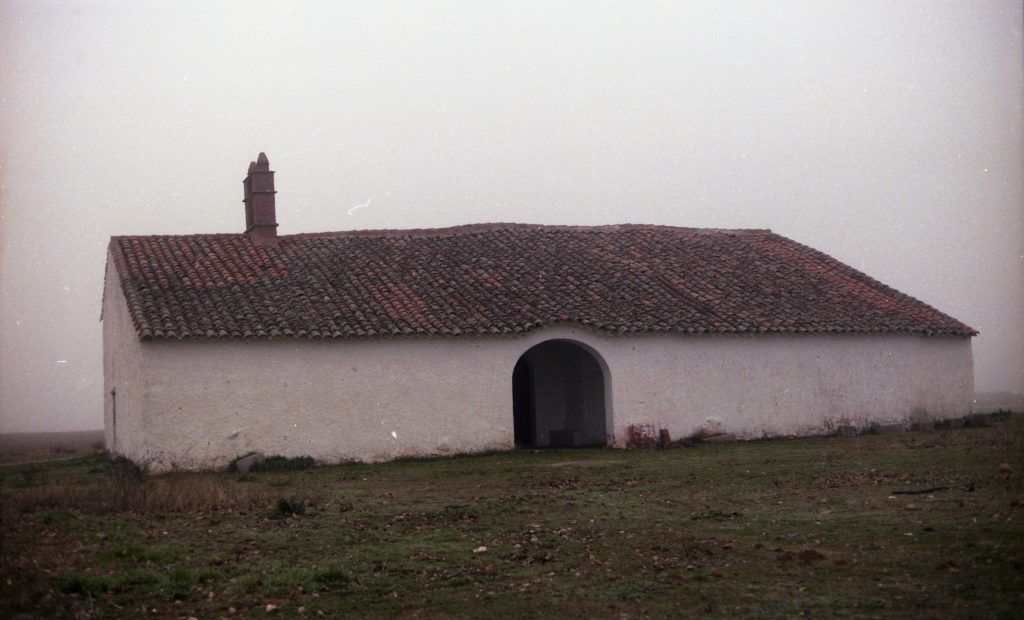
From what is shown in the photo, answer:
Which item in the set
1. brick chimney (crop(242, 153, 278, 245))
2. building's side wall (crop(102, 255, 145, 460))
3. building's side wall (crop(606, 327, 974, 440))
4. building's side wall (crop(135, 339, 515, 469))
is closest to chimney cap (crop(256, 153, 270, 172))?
brick chimney (crop(242, 153, 278, 245))

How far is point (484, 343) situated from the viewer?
21.4m

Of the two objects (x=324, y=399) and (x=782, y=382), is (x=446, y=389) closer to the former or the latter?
(x=324, y=399)

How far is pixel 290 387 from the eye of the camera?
20.0m

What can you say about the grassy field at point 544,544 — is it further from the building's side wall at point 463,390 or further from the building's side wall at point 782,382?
the building's side wall at point 782,382

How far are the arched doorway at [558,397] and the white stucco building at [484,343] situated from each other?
2.0 inches

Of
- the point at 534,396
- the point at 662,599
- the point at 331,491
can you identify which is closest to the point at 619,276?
the point at 534,396

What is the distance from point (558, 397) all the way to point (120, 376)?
937 centimetres

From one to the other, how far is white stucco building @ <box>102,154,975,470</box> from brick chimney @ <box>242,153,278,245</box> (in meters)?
0.05

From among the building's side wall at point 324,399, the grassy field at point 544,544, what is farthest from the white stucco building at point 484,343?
the grassy field at point 544,544

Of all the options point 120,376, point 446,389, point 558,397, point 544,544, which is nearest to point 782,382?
point 558,397

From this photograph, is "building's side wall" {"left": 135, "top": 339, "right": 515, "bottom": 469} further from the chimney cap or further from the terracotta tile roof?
the chimney cap

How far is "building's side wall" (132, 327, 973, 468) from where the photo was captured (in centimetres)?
1942

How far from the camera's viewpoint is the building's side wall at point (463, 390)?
1942cm

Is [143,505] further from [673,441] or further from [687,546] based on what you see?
[673,441]
